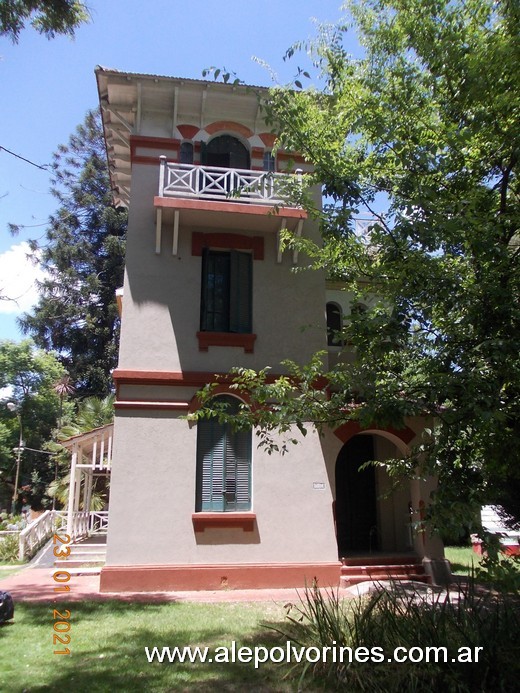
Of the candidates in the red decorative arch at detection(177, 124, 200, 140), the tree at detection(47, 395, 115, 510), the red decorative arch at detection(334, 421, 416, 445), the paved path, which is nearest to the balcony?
the red decorative arch at detection(177, 124, 200, 140)

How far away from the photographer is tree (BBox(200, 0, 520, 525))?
5.47 metres

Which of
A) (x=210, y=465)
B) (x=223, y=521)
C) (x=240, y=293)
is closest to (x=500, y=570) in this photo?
(x=223, y=521)

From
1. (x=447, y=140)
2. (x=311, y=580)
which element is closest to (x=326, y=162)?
(x=447, y=140)

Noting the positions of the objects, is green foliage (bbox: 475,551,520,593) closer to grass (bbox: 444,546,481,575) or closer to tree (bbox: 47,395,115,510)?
grass (bbox: 444,546,481,575)

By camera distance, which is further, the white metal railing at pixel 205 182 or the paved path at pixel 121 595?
the white metal railing at pixel 205 182

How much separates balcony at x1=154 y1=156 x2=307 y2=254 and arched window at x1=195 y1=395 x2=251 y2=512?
13.2 feet

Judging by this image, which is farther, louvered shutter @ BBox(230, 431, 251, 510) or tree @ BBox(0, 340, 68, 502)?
tree @ BBox(0, 340, 68, 502)

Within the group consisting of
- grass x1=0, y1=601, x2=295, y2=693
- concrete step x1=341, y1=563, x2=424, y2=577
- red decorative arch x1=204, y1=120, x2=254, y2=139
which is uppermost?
red decorative arch x1=204, y1=120, x2=254, y2=139

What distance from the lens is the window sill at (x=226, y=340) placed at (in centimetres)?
1105

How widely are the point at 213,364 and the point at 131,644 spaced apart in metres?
5.69

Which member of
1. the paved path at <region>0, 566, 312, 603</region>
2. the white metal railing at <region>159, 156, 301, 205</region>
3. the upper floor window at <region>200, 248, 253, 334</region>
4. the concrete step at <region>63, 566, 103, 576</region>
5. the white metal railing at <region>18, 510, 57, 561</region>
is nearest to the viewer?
the paved path at <region>0, 566, 312, 603</region>

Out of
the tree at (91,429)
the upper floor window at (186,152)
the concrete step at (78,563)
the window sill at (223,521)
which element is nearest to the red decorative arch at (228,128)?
the upper floor window at (186,152)

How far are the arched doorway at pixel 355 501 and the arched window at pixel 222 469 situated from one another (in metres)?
3.00

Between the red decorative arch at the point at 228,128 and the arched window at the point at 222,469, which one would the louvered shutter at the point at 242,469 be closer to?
the arched window at the point at 222,469
